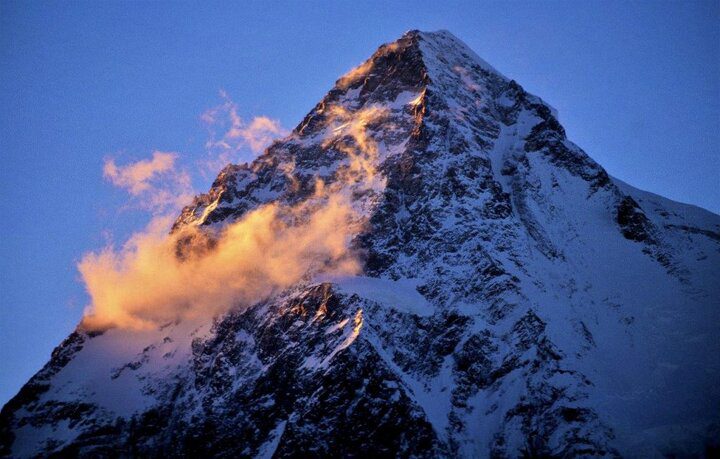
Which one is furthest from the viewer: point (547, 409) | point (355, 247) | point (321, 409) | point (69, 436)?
point (355, 247)

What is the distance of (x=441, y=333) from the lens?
212 feet

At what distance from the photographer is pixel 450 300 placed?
67.4 metres

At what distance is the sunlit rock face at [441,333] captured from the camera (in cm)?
5462

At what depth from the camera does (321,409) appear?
56844 mm

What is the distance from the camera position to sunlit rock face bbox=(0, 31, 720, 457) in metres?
54.6

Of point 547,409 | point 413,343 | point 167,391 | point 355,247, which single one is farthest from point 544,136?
point 167,391

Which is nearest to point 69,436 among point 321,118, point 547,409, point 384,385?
point 384,385

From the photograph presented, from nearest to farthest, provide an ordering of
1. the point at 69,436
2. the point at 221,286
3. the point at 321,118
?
the point at 69,436 < the point at 221,286 < the point at 321,118

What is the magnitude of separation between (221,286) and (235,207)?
1791 centimetres

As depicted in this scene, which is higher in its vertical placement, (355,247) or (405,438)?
(355,247)

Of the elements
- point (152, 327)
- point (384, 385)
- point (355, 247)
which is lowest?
point (384, 385)

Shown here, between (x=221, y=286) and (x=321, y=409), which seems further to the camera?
(x=221, y=286)

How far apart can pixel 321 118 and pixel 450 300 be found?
55.5 m

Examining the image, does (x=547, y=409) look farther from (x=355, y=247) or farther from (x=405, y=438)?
(x=355, y=247)
